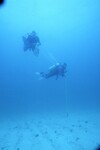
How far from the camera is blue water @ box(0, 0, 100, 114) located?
25.9m

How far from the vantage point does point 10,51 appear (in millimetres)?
33625

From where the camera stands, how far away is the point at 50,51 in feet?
122

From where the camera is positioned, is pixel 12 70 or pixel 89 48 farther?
pixel 89 48

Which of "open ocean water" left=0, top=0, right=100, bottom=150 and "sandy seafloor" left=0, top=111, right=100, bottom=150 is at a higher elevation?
"open ocean water" left=0, top=0, right=100, bottom=150

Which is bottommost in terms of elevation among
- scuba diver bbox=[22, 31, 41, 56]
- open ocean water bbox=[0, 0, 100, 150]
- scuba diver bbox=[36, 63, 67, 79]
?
scuba diver bbox=[36, 63, 67, 79]

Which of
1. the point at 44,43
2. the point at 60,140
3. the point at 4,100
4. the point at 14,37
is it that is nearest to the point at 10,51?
the point at 14,37

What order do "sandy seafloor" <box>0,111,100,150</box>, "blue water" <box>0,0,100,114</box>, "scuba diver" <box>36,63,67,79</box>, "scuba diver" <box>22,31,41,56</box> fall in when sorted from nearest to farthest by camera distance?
"sandy seafloor" <box>0,111,100,150</box> → "scuba diver" <box>36,63,67,79</box> → "scuba diver" <box>22,31,41,56</box> → "blue water" <box>0,0,100,114</box>

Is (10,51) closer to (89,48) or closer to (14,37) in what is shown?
(14,37)

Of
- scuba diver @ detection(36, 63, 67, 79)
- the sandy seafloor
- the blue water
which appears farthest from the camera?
the blue water

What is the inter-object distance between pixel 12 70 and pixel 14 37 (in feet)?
17.0

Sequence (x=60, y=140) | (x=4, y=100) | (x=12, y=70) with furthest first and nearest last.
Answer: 1. (x=12, y=70)
2. (x=4, y=100)
3. (x=60, y=140)

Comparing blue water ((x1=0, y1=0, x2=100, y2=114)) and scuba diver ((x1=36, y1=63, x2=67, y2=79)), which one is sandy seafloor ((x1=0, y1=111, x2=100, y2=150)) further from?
blue water ((x1=0, y1=0, x2=100, y2=114))

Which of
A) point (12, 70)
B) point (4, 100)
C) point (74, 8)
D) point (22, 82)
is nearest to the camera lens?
point (4, 100)

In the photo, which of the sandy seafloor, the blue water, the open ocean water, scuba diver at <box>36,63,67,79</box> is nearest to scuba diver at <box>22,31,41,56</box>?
scuba diver at <box>36,63,67,79</box>
